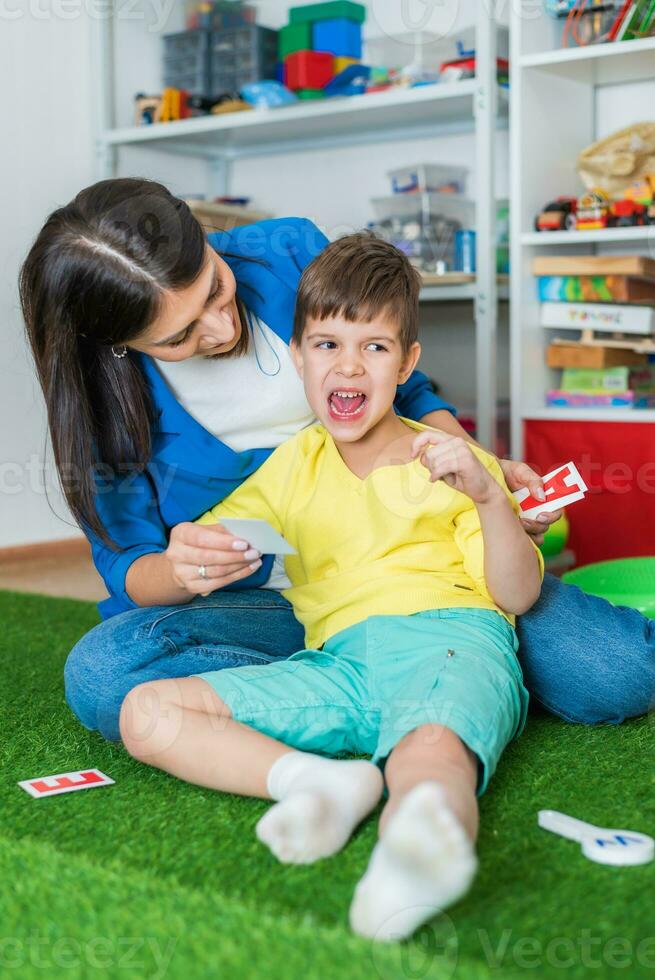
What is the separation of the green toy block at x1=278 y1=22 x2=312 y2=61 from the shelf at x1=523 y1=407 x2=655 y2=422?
0.98 meters

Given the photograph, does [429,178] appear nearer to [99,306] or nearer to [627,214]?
[627,214]

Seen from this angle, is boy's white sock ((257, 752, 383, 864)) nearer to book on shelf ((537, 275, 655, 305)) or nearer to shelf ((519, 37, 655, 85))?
book on shelf ((537, 275, 655, 305))

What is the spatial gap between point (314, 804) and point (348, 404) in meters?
0.42

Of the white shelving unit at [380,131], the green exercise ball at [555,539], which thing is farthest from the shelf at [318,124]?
the green exercise ball at [555,539]

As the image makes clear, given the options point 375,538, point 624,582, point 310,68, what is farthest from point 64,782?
point 310,68

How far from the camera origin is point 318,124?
2.64m

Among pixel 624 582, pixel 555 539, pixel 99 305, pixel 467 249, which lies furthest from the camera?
pixel 467 249

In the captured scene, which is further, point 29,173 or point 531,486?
point 29,173

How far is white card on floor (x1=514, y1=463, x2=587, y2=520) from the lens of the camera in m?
1.14

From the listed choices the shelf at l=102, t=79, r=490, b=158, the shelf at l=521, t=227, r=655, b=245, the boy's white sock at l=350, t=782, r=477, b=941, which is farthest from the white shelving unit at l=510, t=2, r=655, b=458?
the boy's white sock at l=350, t=782, r=477, b=941

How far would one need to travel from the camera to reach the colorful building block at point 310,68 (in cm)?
246

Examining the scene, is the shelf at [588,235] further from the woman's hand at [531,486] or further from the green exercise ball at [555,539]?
the woman's hand at [531,486]

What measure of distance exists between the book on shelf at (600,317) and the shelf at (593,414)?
0.16 meters

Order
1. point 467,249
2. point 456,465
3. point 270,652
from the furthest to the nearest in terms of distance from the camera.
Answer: point 467,249 → point 270,652 → point 456,465
